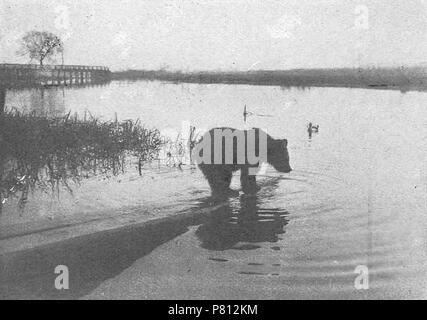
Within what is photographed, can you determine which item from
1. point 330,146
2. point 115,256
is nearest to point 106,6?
point 115,256

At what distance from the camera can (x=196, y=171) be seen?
29.0 feet

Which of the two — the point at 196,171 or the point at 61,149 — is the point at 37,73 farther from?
the point at 196,171

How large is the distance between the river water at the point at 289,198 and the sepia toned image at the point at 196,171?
0.03 metres

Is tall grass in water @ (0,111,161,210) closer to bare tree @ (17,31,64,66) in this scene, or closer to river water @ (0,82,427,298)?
river water @ (0,82,427,298)

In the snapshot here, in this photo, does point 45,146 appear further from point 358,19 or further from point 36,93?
point 358,19

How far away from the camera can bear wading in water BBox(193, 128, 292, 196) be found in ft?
25.1

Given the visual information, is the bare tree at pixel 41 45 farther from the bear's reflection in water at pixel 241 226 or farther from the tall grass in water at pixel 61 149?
the bear's reflection in water at pixel 241 226

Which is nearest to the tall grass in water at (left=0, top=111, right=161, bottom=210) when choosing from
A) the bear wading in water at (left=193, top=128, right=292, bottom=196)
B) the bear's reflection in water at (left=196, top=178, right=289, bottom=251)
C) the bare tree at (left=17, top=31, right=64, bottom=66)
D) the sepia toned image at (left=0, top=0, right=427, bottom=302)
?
the sepia toned image at (left=0, top=0, right=427, bottom=302)

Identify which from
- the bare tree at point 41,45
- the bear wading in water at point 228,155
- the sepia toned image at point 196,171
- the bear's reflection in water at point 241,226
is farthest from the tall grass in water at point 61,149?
the bear's reflection in water at point 241,226

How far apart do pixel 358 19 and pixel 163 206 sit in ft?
13.7

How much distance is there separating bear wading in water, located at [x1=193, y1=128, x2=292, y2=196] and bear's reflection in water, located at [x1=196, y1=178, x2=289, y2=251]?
0.77 metres

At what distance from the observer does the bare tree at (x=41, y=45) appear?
266 inches

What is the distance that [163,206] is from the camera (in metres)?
6.83

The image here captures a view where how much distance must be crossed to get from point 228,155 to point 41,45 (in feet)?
11.8
